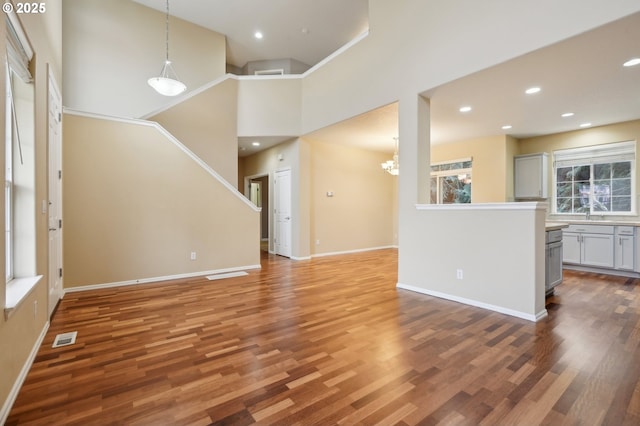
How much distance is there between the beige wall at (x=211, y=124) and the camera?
6.06 meters

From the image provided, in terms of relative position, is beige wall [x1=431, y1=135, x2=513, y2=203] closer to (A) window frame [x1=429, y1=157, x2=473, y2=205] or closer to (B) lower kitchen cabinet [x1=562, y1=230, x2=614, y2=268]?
(A) window frame [x1=429, y1=157, x2=473, y2=205]

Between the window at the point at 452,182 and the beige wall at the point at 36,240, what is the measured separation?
7409mm

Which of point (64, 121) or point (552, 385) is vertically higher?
point (64, 121)

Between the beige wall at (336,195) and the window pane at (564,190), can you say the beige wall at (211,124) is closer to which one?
the beige wall at (336,195)

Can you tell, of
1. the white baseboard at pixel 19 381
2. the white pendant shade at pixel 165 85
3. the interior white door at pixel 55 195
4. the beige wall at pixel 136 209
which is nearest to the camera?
the white baseboard at pixel 19 381

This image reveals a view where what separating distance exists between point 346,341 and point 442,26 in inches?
151

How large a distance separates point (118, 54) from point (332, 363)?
24.2 ft

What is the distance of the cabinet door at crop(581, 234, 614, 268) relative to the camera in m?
5.10

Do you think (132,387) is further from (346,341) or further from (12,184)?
(12,184)

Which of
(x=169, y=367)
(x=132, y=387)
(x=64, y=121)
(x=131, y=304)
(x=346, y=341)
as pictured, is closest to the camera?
(x=132, y=387)

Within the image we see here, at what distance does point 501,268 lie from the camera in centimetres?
330

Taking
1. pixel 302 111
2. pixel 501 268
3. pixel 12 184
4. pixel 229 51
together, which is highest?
pixel 229 51

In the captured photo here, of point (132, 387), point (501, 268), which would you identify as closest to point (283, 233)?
point (501, 268)

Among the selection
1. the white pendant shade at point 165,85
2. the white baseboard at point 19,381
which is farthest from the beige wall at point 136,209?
the white baseboard at point 19,381
